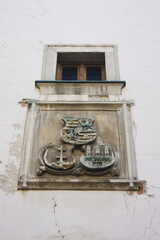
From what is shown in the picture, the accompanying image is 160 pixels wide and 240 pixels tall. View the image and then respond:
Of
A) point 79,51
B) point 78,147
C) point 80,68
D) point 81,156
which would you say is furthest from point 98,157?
point 79,51

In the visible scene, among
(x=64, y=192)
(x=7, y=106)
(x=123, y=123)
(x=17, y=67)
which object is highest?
(x=17, y=67)

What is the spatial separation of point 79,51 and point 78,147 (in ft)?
7.21

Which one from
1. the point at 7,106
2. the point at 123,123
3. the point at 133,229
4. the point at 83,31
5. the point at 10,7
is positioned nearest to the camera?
the point at 133,229

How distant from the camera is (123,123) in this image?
459 centimetres

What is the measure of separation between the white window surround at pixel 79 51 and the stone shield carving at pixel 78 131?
1.07 m

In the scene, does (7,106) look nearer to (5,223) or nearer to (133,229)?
(5,223)

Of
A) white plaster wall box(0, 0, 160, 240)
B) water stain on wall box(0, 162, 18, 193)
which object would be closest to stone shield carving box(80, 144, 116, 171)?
white plaster wall box(0, 0, 160, 240)

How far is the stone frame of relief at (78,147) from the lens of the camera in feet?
13.1

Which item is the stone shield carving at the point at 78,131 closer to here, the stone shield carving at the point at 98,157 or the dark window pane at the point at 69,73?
the stone shield carving at the point at 98,157

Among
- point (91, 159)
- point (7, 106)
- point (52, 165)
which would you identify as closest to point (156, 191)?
point (91, 159)

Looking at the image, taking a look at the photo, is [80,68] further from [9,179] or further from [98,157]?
[9,179]

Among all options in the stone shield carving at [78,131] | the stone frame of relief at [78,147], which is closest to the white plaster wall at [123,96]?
the stone frame of relief at [78,147]

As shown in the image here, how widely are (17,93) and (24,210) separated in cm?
203

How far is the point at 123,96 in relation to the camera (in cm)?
501
